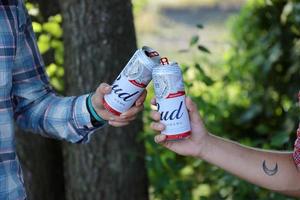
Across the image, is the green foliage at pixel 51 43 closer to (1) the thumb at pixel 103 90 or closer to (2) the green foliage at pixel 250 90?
(2) the green foliage at pixel 250 90

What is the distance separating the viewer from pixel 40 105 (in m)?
2.14

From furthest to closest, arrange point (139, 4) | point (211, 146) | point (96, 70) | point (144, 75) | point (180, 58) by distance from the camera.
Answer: point (180, 58), point (139, 4), point (96, 70), point (211, 146), point (144, 75)

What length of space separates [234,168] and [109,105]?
441mm

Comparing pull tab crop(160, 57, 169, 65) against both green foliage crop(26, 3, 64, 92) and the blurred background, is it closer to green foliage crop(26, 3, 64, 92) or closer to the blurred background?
the blurred background

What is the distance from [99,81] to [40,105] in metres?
0.91

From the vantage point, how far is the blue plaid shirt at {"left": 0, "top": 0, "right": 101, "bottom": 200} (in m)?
1.93

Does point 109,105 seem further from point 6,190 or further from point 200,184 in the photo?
point 200,184

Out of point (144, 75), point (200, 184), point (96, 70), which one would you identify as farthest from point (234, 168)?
Result: point (200, 184)

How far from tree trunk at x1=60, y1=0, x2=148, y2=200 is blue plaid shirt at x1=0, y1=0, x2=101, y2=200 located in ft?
2.82

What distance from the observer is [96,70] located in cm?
303

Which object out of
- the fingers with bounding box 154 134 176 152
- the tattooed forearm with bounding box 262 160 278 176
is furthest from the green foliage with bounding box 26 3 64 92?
the tattooed forearm with bounding box 262 160 278 176

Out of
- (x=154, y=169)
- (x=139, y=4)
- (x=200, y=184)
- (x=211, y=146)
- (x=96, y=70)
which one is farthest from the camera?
(x=139, y=4)

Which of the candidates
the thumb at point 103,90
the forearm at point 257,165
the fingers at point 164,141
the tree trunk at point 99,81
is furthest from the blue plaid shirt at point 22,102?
the tree trunk at point 99,81

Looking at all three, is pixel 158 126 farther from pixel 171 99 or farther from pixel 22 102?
pixel 22 102
